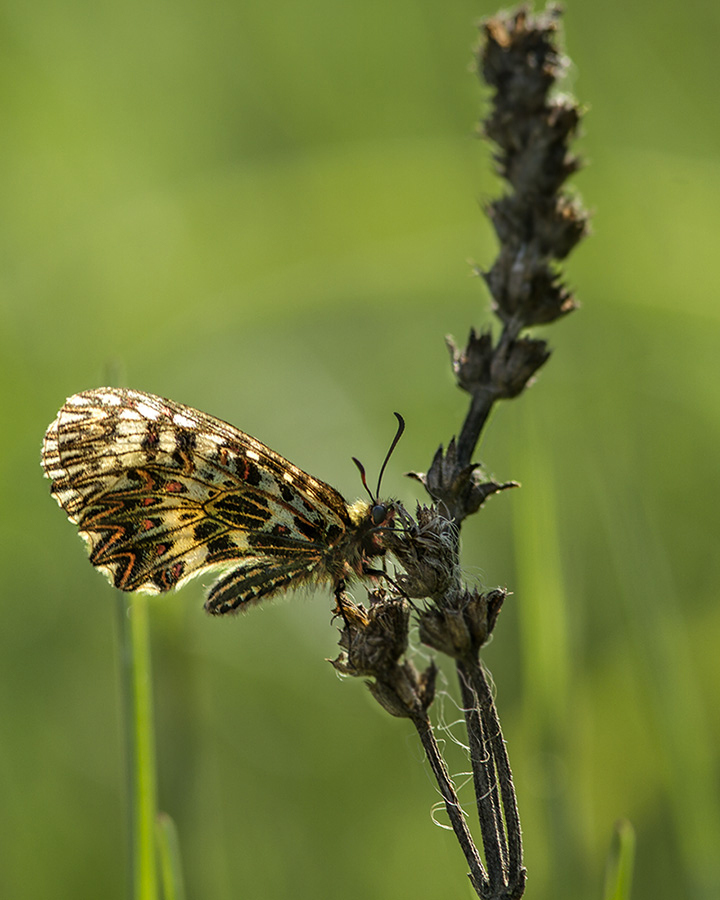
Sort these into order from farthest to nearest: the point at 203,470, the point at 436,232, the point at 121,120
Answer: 1. the point at 121,120
2. the point at 436,232
3. the point at 203,470

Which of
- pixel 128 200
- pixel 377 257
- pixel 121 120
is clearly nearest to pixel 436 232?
pixel 377 257

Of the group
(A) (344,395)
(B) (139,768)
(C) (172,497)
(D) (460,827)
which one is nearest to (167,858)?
(B) (139,768)

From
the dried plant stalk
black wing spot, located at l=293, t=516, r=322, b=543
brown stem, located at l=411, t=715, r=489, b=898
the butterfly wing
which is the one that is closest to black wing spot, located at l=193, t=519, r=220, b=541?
the butterfly wing

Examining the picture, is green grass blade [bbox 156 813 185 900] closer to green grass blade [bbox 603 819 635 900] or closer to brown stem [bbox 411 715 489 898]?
brown stem [bbox 411 715 489 898]

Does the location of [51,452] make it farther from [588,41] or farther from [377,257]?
[588,41]

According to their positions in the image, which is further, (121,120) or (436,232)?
(121,120)

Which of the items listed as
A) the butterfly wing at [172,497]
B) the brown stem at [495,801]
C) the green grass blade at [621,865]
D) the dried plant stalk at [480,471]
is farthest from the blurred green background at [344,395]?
the brown stem at [495,801]
